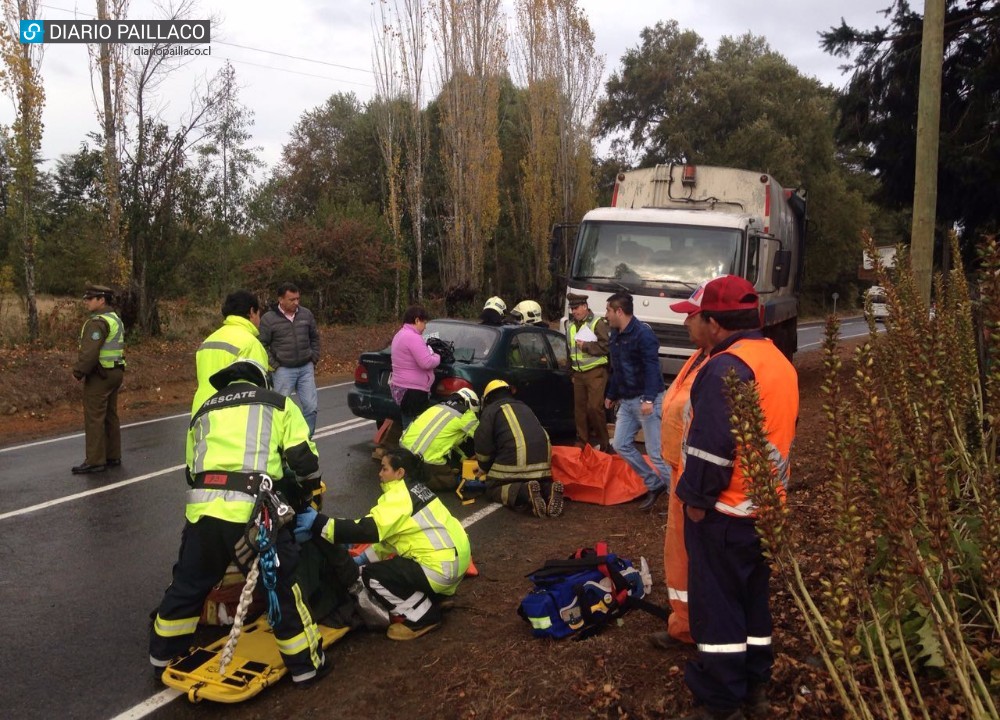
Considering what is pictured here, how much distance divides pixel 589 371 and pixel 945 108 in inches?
335

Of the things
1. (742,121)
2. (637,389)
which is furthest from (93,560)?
(742,121)

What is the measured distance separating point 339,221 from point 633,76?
80.1 feet

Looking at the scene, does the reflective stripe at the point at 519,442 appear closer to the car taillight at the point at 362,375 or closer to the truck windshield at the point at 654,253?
the car taillight at the point at 362,375

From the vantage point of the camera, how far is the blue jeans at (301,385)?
893 cm

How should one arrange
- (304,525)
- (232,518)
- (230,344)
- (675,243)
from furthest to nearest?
(675,243), (230,344), (304,525), (232,518)

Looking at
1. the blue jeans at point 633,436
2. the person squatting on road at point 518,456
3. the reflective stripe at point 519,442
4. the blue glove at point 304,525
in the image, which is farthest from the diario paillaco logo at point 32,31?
the blue glove at point 304,525

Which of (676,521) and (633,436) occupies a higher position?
(676,521)

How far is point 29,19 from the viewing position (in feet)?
54.3

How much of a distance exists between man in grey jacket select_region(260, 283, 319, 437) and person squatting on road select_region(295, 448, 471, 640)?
425cm

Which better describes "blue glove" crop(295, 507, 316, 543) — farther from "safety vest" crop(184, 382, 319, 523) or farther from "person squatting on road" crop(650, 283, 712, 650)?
"person squatting on road" crop(650, 283, 712, 650)

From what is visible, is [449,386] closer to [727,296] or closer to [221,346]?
[221,346]

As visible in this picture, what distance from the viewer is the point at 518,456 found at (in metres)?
7.41

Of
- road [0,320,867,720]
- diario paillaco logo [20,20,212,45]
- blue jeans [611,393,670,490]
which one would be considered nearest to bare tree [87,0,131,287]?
diario paillaco logo [20,20,212,45]

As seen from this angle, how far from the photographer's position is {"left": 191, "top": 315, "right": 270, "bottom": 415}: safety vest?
5.92 metres
